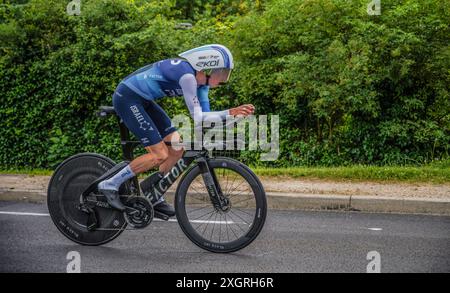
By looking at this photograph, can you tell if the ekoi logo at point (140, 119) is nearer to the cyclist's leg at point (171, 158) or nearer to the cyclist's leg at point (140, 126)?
the cyclist's leg at point (140, 126)

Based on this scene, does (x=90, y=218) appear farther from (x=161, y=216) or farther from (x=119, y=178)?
(x=161, y=216)

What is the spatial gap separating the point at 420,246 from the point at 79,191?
3455 mm

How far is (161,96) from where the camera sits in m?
6.03

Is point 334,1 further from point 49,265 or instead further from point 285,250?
point 49,265

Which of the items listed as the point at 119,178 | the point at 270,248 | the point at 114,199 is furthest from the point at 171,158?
the point at 270,248

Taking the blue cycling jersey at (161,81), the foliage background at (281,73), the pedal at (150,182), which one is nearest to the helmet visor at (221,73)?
the blue cycling jersey at (161,81)

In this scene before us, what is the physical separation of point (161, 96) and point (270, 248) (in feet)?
6.05

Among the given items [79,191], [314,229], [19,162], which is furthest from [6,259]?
[19,162]

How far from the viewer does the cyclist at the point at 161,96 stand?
226 inches

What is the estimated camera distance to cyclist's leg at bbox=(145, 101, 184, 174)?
6.16 metres

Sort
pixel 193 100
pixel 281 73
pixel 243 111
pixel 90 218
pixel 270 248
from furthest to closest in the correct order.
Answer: pixel 281 73, pixel 270 248, pixel 90 218, pixel 193 100, pixel 243 111

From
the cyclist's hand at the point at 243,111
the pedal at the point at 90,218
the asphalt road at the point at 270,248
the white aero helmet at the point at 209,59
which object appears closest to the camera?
the cyclist's hand at the point at 243,111

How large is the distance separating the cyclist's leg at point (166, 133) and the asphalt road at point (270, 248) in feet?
2.79

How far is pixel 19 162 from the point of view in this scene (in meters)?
13.4
